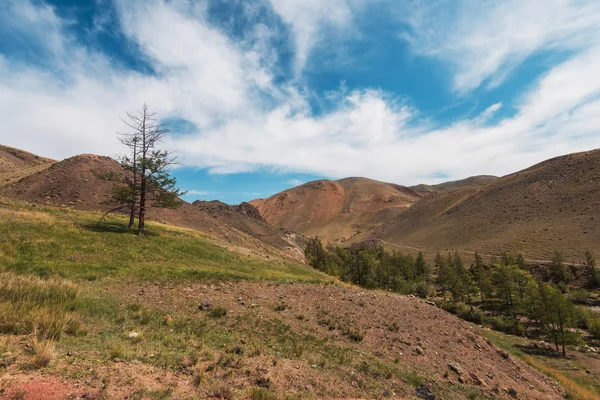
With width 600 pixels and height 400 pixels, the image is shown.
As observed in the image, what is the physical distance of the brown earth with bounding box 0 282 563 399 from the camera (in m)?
5.98

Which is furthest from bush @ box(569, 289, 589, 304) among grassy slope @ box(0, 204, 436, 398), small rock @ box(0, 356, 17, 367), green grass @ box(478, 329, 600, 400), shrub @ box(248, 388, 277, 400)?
small rock @ box(0, 356, 17, 367)

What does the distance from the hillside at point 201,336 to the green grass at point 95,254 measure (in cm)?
11

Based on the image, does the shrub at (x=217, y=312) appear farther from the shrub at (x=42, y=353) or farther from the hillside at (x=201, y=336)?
the shrub at (x=42, y=353)

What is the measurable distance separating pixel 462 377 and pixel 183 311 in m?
11.3

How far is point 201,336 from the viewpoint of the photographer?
30.1 feet

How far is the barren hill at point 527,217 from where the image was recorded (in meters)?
67.5

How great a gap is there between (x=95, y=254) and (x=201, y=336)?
1220 cm

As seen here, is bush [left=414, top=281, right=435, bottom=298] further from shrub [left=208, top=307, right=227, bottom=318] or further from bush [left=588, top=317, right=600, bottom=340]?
shrub [left=208, top=307, right=227, bottom=318]

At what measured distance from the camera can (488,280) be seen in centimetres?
4909

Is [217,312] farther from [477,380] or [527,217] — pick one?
[527,217]

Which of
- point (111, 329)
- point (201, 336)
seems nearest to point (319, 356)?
point (201, 336)

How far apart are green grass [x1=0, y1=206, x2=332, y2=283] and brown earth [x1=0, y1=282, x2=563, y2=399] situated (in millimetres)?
2248

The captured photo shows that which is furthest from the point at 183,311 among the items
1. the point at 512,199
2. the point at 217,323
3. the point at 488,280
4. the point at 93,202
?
the point at 512,199

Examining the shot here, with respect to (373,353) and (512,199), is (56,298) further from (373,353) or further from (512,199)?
(512,199)
